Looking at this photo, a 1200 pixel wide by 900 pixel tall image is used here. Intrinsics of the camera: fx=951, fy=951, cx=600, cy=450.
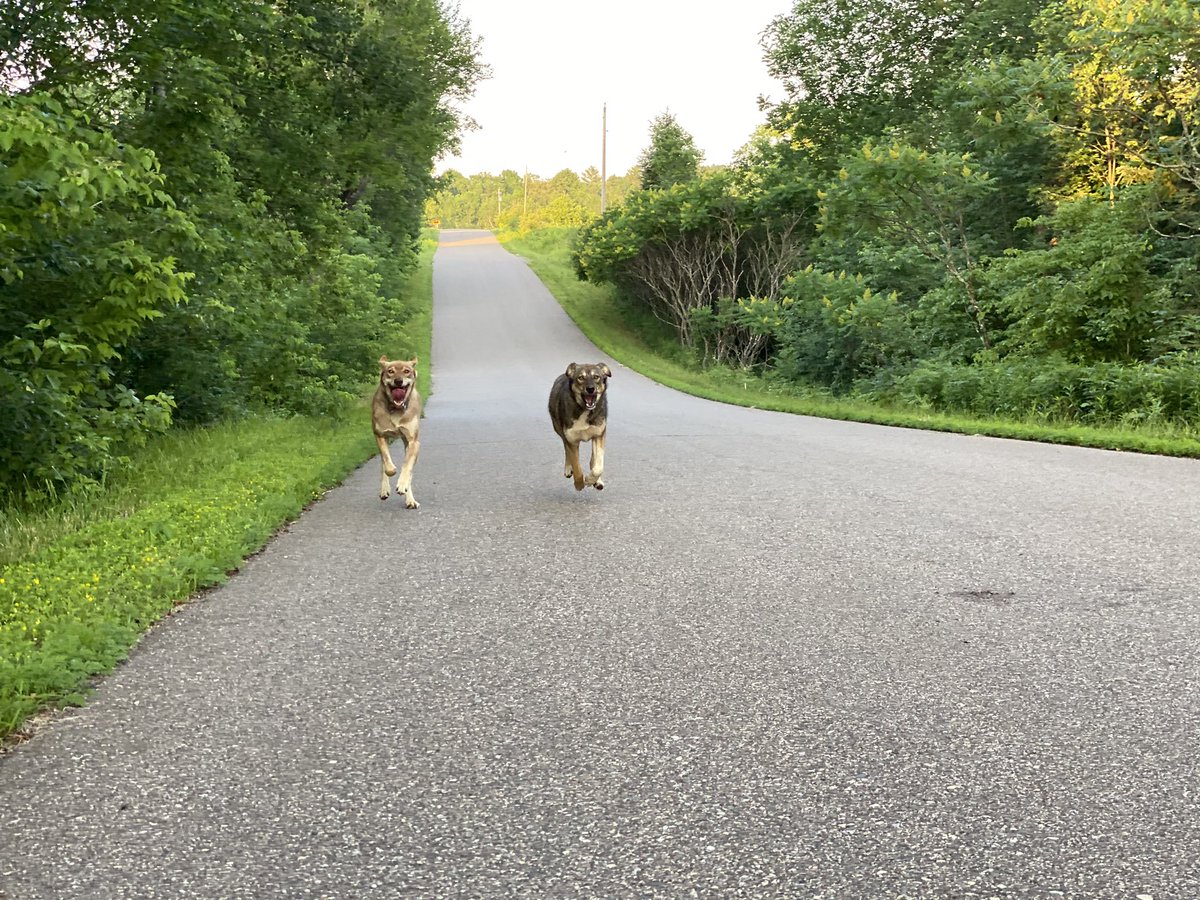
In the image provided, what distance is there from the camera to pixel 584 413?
8875 mm

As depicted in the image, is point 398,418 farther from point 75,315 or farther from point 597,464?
point 75,315

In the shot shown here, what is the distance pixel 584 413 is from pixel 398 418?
5.78 feet

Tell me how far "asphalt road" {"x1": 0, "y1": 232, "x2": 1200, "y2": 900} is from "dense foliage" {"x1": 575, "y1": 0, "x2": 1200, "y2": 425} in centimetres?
879

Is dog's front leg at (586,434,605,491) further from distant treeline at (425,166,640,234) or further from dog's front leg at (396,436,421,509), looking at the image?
distant treeline at (425,166,640,234)

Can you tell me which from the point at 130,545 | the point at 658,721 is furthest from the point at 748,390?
the point at 658,721

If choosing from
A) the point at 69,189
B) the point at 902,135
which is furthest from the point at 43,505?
the point at 902,135

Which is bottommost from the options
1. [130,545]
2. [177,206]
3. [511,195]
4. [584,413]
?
[130,545]

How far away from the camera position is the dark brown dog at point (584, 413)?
870 cm

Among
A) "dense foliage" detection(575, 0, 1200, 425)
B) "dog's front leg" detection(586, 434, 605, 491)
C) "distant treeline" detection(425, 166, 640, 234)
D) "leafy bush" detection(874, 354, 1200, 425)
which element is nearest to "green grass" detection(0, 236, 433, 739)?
"dog's front leg" detection(586, 434, 605, 491)

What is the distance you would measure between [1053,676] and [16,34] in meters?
10.6

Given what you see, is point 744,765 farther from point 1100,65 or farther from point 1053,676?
point 1100,65

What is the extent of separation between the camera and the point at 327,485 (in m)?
10.1

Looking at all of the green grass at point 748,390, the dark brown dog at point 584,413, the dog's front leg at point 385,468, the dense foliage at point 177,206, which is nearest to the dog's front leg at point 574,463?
the dark brown dog at point 584,413

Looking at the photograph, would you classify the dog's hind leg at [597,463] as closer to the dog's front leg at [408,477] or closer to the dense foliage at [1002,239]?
the dog's front leg at [408,477]
